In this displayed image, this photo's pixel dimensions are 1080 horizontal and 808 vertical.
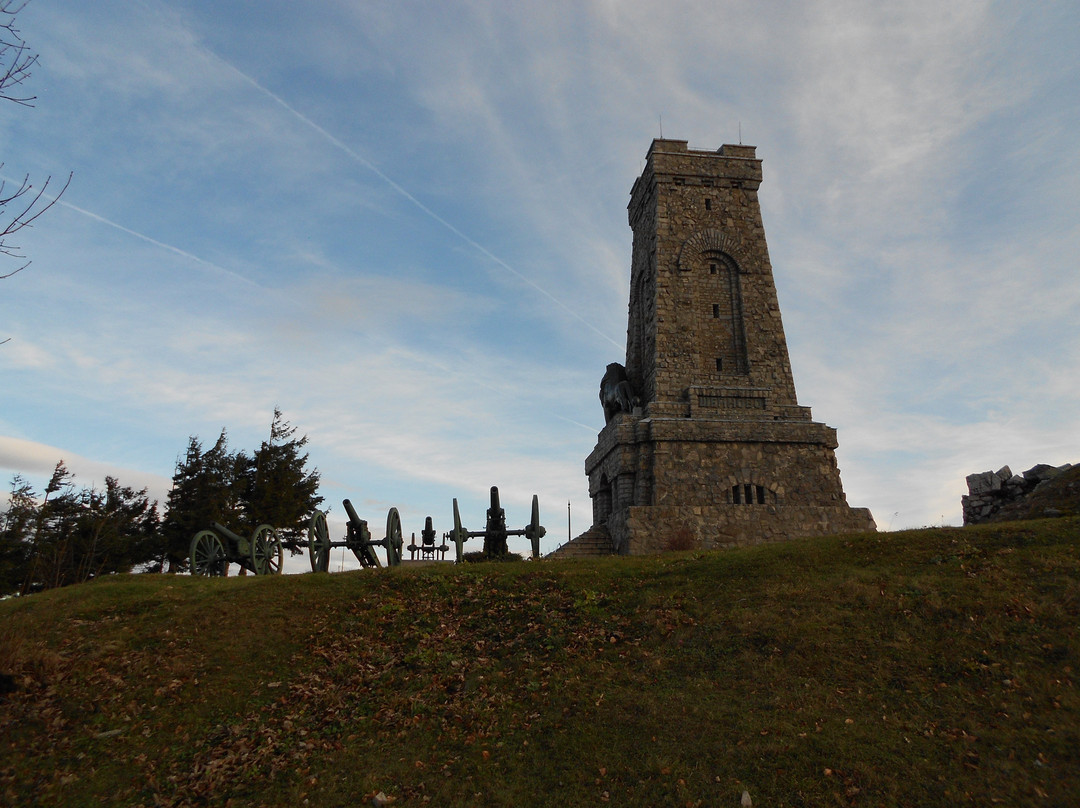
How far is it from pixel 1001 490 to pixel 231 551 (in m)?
21.8

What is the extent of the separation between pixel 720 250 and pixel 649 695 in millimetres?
19780

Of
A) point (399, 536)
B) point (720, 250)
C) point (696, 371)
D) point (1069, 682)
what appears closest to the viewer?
point (1069, 682)

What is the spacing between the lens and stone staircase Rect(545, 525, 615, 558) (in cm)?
2238

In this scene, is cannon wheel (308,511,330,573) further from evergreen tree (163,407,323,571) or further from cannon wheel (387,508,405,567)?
evergreen tree (163,407,323,571)

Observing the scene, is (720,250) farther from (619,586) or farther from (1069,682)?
(1069,682)

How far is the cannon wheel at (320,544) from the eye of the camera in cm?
1802

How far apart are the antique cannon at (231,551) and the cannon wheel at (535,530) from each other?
653 centimetres

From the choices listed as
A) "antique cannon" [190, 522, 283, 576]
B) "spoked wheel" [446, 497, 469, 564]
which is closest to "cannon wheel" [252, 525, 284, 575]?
"antique cannon" [190, 522, 283, 576]

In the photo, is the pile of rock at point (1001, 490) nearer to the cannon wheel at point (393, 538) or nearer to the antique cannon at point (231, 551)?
the cannon wheel at point (393, 538)

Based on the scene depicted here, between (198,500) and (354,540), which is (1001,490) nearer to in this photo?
(354,540)

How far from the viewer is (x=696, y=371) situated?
24625mm

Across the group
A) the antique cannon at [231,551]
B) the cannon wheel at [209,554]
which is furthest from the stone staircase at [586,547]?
the cannon wheel at [209,554]

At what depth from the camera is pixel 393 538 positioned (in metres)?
18.7

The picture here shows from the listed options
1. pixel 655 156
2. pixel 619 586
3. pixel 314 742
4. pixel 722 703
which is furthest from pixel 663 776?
pixel 655 156
